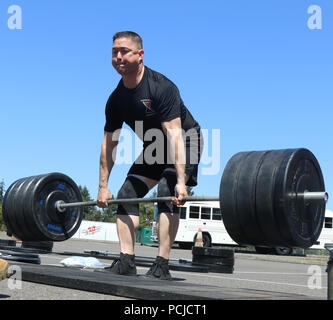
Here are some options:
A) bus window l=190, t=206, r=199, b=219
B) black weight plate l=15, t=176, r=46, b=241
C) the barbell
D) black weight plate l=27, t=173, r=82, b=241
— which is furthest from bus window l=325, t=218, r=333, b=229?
the barbell

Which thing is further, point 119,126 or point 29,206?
point 29,206

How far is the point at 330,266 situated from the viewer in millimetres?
2320

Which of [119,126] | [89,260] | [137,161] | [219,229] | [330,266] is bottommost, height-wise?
[219,229]

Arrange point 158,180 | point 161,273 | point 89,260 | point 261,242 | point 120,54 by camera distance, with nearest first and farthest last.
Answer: point 261,242, point 161,273, point 120,54, point 158,180, point 89,260

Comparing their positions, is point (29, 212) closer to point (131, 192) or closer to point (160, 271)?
point (131, 192)

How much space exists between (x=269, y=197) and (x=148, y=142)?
68.4 inches

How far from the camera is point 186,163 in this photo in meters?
4.19

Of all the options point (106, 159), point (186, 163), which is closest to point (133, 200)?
point (186, 163)

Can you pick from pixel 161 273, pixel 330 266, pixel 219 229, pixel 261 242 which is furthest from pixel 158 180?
pixel 219 229

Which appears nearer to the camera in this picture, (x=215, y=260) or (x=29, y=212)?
(x=29, y=212)

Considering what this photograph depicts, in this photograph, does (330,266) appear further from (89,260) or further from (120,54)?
(89,260)

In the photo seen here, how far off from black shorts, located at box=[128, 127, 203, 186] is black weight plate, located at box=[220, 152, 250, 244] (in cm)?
120
